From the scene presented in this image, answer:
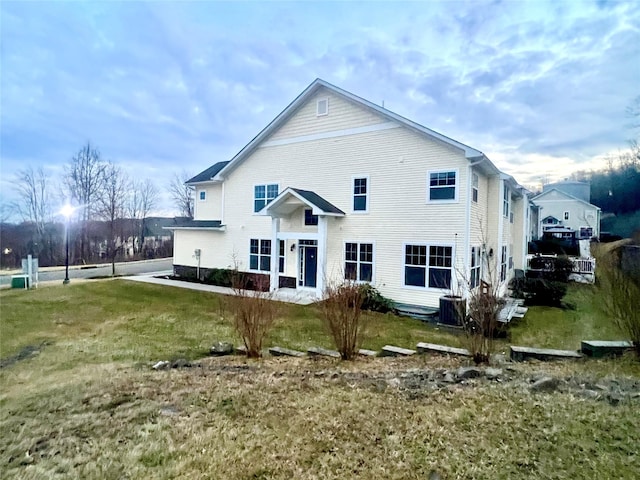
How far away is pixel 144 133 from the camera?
27375 millimetres

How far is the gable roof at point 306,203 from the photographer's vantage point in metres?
14.4

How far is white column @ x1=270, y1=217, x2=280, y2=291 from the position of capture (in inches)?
632

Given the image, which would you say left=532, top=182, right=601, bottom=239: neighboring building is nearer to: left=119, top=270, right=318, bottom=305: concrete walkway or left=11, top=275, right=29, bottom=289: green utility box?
left=119, top=270, right=318, bottom=305: concrete walkway

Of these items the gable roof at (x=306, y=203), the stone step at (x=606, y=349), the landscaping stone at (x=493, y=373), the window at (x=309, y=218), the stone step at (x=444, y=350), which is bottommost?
the stone step at (x=444, y=350)

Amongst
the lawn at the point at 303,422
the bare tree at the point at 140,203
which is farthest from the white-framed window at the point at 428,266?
the bare tree at the point at 140,203

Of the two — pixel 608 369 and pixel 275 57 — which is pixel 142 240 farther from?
pixel 608 369

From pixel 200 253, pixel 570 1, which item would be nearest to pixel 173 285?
pixel 200 253

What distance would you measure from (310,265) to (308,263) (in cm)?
13

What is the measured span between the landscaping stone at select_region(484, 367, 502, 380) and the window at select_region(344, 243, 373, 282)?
30.4ft

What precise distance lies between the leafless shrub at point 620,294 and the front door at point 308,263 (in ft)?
35.1

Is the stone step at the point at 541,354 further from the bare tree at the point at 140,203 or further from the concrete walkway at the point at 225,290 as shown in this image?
the bare tree at the point at 140,203

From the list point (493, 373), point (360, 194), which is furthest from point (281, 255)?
point (493, 373)

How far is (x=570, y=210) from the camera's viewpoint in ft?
146

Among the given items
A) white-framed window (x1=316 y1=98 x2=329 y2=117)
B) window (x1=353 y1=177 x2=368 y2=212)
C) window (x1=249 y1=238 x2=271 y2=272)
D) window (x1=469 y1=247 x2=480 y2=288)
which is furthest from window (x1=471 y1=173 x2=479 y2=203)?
window (x1=249 y1=238 x2=271 y2=272)
